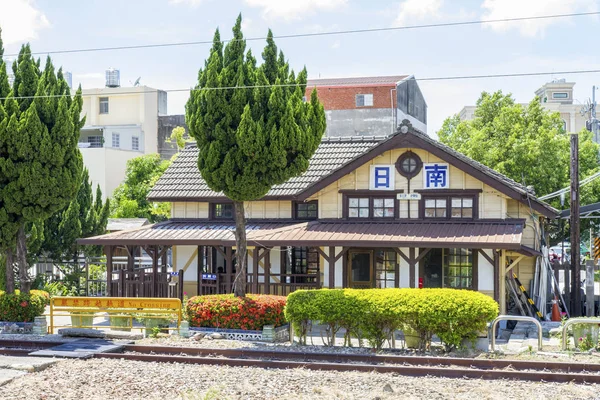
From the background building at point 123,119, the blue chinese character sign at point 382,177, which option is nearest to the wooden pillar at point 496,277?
the blue chinese character sign at point 382,177

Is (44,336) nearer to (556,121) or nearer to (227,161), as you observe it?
(227,161)

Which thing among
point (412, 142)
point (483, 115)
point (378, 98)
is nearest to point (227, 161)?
point (412, 142)

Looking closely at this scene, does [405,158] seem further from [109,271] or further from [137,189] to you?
[137,189]

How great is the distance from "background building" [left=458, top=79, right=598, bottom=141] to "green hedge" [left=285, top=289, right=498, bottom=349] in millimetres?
75279

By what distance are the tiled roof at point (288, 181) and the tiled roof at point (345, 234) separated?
3.86ft

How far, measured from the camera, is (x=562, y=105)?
92000mm

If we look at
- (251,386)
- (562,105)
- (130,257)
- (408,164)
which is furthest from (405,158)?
(562,105)

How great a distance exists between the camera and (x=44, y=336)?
20031 millimetres

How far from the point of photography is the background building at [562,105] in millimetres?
91812

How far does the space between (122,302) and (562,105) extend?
262ft

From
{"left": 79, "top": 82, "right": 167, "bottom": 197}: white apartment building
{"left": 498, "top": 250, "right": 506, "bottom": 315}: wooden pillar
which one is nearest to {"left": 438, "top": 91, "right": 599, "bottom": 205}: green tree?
{"left": 498, "top": 250, "right": 506, "bottom": 315}: wooden pillar

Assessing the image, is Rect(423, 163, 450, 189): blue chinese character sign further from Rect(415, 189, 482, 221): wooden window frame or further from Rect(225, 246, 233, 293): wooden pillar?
Rect(225, 246, 233, 293): wooden pillar

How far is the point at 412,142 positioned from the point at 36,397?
14078 millimetres

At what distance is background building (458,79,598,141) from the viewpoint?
91812 mm
